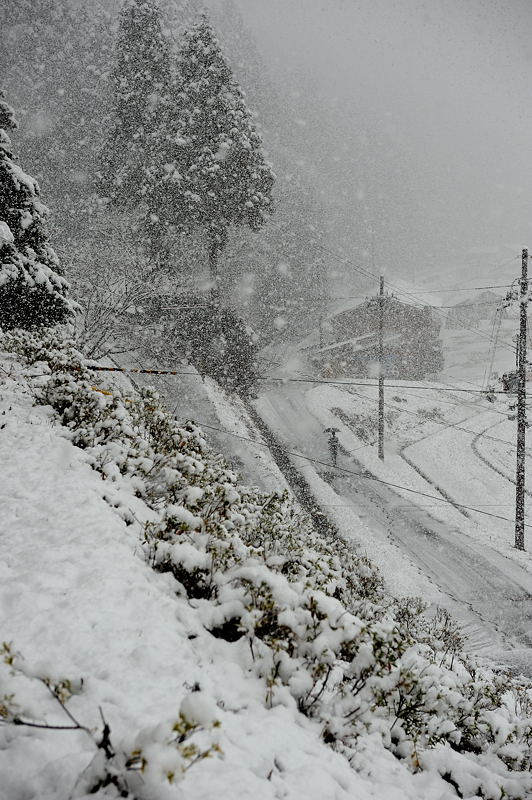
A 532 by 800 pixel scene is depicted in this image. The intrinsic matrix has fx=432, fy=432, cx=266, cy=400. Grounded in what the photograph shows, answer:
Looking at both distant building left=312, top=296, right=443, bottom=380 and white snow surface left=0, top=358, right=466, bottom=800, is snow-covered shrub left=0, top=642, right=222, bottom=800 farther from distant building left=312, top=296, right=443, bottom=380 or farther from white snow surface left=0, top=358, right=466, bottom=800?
distant building left=312, top=296, right=443, bottom=380

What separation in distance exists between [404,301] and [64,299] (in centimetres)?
3885

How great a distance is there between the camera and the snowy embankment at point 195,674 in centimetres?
202

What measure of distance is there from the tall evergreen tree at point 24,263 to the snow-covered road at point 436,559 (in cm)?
1340

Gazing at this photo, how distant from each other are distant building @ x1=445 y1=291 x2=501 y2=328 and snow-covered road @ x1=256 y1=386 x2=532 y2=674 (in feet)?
160

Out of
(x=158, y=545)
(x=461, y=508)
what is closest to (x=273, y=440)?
(x=461, y=508)

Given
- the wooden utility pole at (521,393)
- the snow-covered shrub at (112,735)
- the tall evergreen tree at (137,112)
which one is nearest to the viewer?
the snow-covered shrub at (112,735)

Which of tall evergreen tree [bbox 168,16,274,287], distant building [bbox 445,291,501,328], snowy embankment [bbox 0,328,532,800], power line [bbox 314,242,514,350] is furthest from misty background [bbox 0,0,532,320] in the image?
snowy embankment [bbox 0,328,532,800]

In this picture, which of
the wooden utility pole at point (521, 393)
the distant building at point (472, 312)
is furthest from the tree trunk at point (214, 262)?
the distant building at point (472, 312)

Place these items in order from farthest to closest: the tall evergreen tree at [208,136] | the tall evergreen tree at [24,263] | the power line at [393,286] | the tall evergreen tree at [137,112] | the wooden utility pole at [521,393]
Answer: the power line at [393,286]
the tall evergreen tree at [137,112]
the tall evergreen tree at [208,136]
the wooden utility pole at [521,393]
the tall evergreen tree at [24,263]

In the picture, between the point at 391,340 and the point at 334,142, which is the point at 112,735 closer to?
the point at 391,340

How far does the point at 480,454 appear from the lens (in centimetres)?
2650

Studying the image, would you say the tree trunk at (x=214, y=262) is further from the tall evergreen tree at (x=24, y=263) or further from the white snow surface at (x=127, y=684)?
the white snow surface at (x=127, y=684)

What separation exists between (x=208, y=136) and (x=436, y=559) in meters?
22.3

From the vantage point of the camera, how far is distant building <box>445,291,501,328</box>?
217 feet
